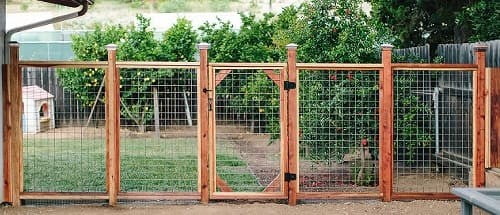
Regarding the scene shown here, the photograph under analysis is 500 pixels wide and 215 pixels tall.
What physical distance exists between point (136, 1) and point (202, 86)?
2844 cm

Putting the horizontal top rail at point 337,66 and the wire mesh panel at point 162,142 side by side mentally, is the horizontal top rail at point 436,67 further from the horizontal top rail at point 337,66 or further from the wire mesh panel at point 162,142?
the wire mesh panel at point 162,142

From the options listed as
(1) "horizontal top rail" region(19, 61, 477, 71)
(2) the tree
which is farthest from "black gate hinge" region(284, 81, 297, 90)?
(2) the tree

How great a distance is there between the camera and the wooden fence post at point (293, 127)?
7039mm

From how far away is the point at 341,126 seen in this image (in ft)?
26.5

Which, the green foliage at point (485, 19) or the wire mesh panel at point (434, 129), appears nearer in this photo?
the wire mesh panel at point (434, 129)

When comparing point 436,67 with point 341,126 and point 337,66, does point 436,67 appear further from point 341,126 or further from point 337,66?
point 341,126

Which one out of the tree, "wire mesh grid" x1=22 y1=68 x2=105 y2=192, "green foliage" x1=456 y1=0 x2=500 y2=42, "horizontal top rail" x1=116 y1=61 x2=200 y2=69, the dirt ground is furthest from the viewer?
the tree

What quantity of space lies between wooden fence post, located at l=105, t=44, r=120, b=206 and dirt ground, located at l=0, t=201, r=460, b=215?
290 millimetres

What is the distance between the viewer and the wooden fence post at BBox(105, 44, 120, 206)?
22.8ft

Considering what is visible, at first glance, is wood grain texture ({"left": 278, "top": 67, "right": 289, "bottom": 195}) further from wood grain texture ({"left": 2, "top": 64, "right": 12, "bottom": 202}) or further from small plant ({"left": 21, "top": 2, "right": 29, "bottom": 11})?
small plant ({"left": 21, "top": 2, "right": 29, "bottom": 11})

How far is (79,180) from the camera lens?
853cm

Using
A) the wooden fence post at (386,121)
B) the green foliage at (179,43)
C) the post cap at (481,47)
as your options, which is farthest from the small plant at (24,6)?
the post cap at (481,47)

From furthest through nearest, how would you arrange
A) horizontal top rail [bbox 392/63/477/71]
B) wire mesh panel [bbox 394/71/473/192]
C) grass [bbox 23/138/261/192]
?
1. grass [bbox 23/138/261/192]
2. wire mesh panel [bbox 394/71/473/192]
3. horizontal top rail [bbox 392/63/477/71]

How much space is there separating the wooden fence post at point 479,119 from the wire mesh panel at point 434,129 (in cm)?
51
